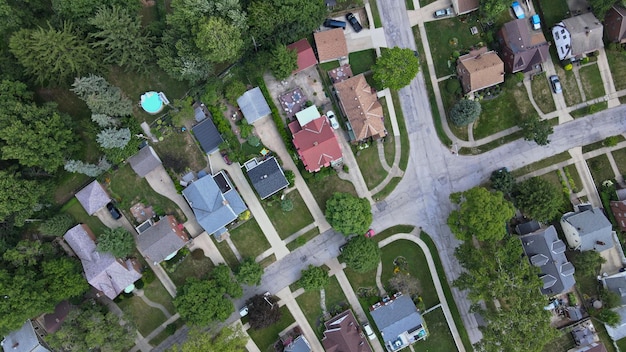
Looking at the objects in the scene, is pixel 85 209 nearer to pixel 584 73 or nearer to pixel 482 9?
pixel 482 9

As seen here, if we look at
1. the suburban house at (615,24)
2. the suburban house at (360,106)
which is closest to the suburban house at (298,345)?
the suburban house at (360,106)

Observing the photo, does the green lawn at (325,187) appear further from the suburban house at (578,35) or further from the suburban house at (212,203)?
the suburban house at (578,35)

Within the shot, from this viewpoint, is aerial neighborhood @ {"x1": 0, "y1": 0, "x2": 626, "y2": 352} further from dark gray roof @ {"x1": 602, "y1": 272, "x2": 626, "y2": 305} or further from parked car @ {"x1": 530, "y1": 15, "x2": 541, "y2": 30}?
dark gray roof @ {"x1": 602, "y1": 272, "x2": 626, "y2": 305}

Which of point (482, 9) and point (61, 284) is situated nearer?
point (61, 284)

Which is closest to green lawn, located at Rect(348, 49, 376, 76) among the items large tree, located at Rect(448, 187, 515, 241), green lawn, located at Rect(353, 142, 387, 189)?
green lawn, located at Rect(353, 142, 387, 189)

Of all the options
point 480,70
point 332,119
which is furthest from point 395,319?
point 480,70

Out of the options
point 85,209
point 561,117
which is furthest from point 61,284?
point 561,117
